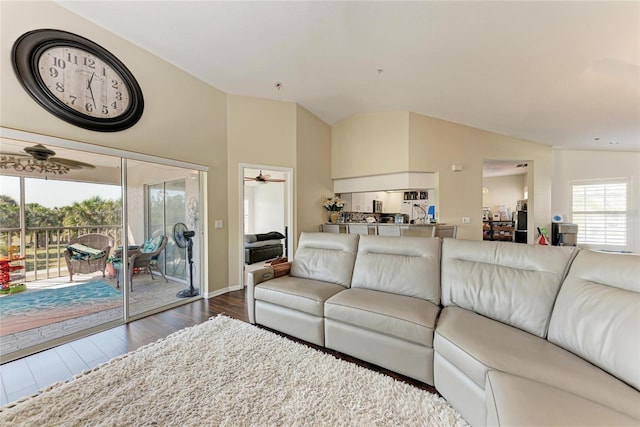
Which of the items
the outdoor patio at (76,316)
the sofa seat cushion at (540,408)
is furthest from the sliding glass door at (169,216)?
the sofa seat cushion at (540,408)

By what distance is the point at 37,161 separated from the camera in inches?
93.0

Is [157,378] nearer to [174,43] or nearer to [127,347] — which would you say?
[127,347]

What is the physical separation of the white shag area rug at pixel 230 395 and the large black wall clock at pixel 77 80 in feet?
7.83

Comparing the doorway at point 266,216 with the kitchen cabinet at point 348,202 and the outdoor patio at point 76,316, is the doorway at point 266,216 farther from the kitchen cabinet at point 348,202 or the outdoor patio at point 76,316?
the kitchen cabinet at point 348,202

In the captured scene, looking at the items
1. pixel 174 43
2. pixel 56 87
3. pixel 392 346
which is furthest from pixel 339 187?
pixel 56 87

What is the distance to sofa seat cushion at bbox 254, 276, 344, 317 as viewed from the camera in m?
2.24

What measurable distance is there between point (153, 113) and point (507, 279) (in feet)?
13.6

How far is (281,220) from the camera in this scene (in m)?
7.66

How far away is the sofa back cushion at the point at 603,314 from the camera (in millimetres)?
1144

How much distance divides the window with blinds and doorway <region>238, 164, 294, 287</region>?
720cm

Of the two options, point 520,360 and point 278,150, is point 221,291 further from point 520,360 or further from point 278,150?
point 520,360

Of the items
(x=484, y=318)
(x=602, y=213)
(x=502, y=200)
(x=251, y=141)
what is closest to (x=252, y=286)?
(x=484, y=318)

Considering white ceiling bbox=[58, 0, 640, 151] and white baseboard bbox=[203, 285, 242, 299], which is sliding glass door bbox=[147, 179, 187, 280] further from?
white ceiling bbox=[58, 0, 640, 151]

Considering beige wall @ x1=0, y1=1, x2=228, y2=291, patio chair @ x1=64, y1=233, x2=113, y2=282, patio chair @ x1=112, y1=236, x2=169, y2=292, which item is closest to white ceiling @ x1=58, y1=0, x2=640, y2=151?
beige wall @ x1=0, y1=1, x2=228, y2=291
